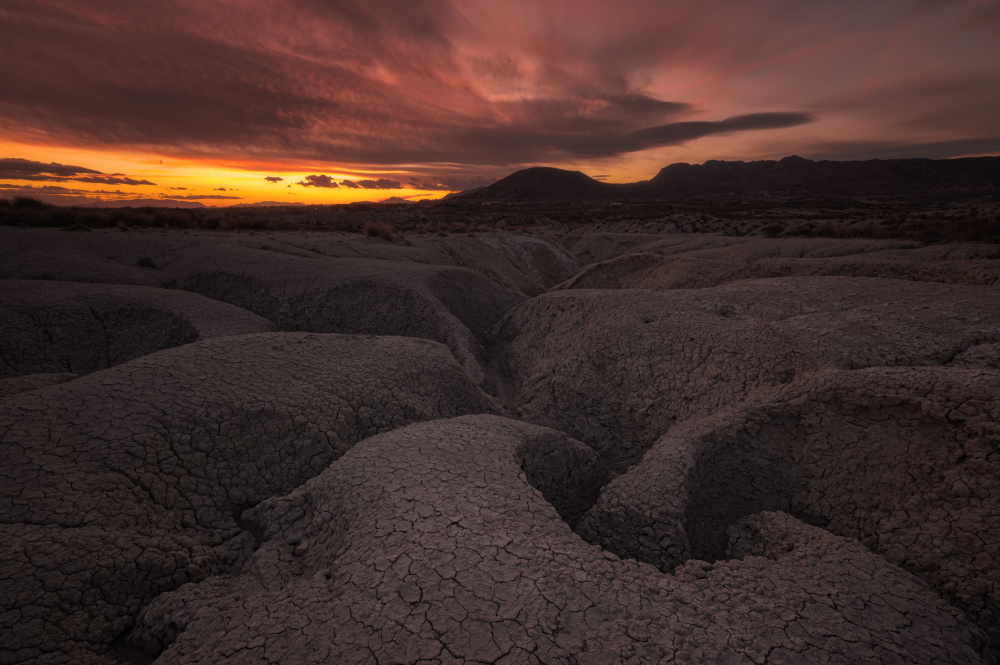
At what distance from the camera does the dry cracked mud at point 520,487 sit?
221 centimetres

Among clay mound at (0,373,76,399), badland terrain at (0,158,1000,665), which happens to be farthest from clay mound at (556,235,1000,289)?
clay mound at (0,373,76,399)

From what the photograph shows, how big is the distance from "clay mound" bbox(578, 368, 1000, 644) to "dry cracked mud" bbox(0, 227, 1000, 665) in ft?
0.06

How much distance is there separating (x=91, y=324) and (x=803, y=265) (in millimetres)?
13040

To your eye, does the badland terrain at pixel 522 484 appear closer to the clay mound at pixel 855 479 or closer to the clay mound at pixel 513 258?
the clay mound at pixel 855 479

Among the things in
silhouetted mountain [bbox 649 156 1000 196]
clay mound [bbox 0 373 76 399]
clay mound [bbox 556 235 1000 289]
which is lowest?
clay mound [bbox 0 373 76 399]

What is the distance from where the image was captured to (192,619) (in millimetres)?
2457

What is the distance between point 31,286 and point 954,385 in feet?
38.7

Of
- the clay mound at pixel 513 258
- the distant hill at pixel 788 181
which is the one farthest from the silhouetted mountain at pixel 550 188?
the clay mound at pixel 513 258

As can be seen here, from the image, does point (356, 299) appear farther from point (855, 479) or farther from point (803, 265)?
point (803, 265)

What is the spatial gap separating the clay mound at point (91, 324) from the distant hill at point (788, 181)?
359 feet

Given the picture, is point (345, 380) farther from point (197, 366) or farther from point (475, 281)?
point (475, 281)

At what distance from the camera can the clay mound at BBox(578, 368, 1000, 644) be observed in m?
2.81

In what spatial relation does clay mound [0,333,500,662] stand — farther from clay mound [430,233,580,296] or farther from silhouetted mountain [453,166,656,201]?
silhouetted mountain [453,166,656,201]

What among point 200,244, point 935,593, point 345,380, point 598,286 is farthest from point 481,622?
point 200,244
